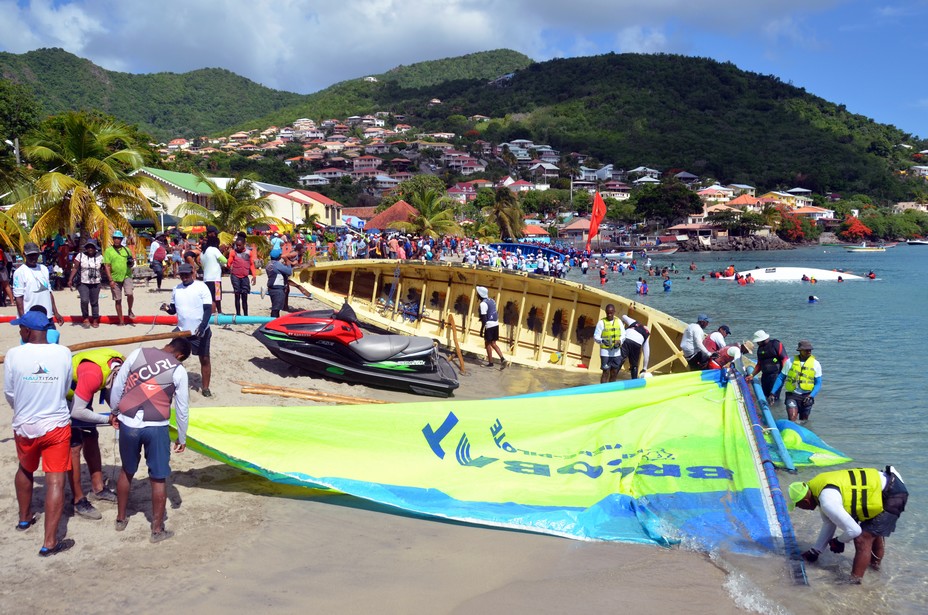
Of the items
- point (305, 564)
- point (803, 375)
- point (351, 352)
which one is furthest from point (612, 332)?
point (305, 564)

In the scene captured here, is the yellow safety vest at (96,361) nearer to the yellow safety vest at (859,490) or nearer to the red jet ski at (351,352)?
the red jet ski at (351,352)

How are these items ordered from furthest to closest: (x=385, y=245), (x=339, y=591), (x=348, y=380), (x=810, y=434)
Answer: (x=385, y=245)
(x=348, y=380)
(x=810, y=434)
(x=339, y=591)

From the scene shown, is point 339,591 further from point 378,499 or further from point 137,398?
point 137,398

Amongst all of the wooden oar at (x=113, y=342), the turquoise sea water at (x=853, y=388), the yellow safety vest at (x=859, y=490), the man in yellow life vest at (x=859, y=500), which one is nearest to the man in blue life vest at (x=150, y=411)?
the wooden oar at (x=113, y=342)

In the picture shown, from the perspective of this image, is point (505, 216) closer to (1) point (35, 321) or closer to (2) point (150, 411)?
(2) point (150, 411)

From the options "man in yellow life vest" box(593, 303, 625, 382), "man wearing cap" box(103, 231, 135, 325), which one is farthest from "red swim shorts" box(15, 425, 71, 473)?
"man in yellow life vest" box(593, 303, 625, 382)

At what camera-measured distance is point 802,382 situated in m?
11.6

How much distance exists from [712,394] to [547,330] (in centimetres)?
797

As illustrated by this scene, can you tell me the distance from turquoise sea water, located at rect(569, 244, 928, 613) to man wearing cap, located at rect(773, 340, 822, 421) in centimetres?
74

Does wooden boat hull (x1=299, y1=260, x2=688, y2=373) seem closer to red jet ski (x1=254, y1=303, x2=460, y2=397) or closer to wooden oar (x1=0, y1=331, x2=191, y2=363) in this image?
red jet ski (x1=254, y1=303, x2=460, y2=397)

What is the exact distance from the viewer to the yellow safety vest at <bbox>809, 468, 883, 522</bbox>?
586 cm

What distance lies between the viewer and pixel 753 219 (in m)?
103

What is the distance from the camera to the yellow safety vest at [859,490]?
586 centimetres

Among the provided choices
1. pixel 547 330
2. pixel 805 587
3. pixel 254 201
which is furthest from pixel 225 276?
pixel 805 587
